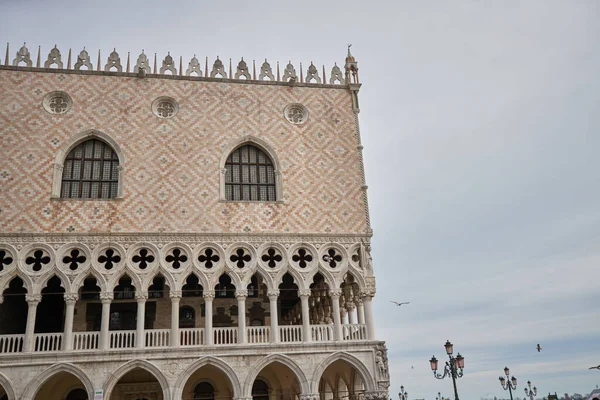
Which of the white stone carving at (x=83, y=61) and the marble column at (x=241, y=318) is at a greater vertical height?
the white stone carving at (x=83, y=61)

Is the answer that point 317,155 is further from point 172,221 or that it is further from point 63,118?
point 63,118

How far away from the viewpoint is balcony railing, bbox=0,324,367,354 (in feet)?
50.9

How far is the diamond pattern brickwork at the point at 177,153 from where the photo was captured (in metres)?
16.7

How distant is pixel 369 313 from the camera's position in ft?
57.2

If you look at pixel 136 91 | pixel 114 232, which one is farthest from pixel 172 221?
pixel 136 91

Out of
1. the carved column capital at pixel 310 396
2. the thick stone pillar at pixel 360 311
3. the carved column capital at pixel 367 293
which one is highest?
the carved column capital at pixel 367 293

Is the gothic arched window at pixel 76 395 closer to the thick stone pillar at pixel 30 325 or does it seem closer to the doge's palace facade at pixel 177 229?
the doge's palace facade at pixel 177 229

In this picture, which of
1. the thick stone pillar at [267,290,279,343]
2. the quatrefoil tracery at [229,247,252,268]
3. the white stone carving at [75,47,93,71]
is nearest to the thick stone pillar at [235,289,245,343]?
the thick stone pillar at [267,290,279,343]

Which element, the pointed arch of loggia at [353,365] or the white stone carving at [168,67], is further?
the white stone carving at [168,67]

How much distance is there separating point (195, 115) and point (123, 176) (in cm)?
316

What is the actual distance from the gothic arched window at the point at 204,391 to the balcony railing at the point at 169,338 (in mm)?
2287

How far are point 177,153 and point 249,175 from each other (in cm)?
244

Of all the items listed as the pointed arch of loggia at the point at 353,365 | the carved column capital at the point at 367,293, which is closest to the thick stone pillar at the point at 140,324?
the pointed arch of loggia at the point at 353,365

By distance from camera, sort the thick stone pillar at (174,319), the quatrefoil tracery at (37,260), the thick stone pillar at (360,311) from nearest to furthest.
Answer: the thick stone pillar at (174,319), the quatrefoil tracery at (37,260), the thick stone pillar at (360,311)
